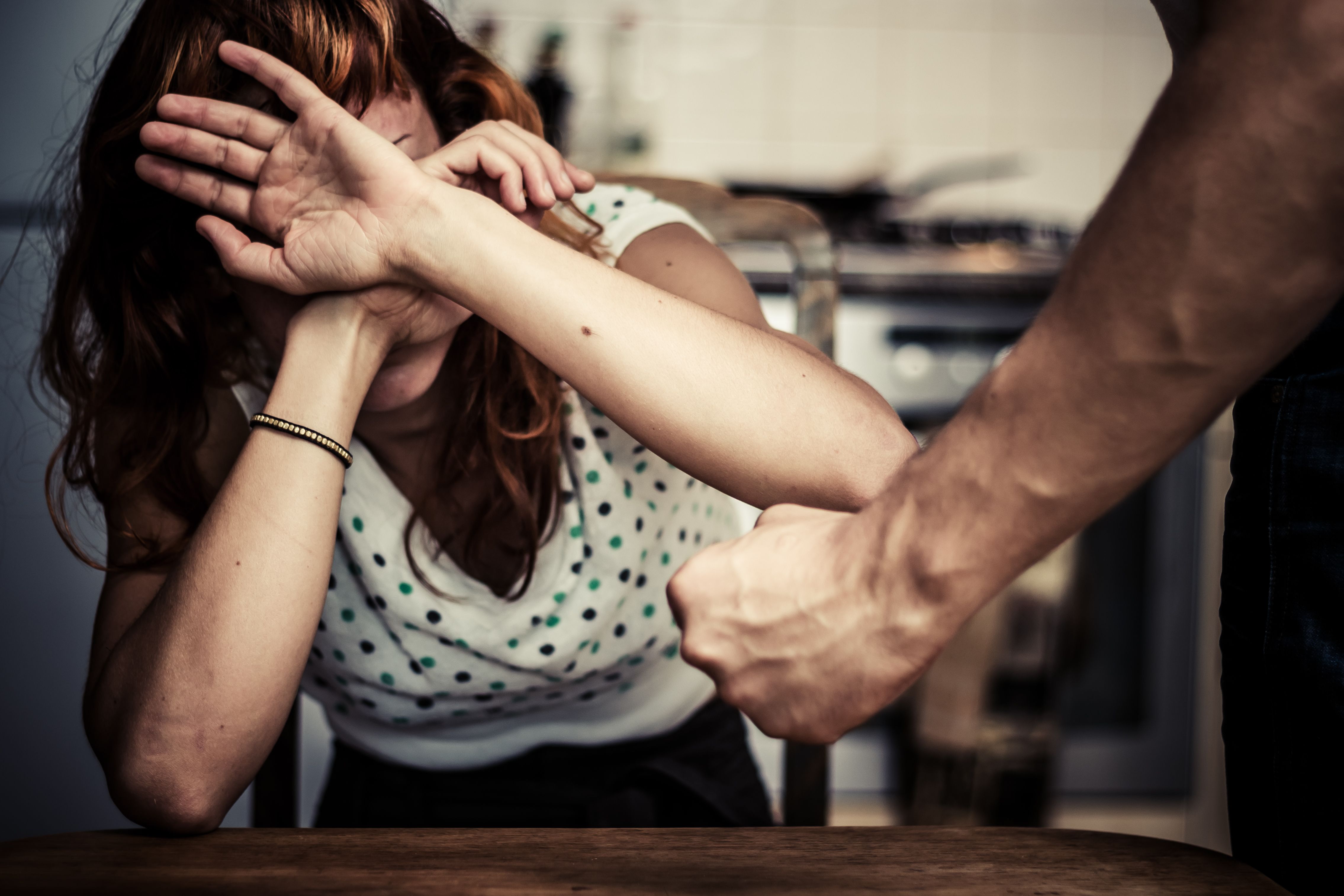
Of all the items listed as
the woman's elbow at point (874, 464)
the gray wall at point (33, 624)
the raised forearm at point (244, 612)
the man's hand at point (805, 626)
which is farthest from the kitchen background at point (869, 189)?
the man's hand at point (805, 626)

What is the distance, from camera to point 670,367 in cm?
53

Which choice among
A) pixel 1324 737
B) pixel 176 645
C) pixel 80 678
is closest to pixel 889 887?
pixel 1324 737

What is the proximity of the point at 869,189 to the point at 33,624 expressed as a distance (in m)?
1.66

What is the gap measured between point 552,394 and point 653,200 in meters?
0.21

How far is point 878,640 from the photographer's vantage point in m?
0.35

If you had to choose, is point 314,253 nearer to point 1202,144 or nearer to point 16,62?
point 1202,144

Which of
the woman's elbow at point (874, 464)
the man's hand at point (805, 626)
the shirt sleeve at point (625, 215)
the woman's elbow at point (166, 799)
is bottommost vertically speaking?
the woman's elbow at point (166, 799)

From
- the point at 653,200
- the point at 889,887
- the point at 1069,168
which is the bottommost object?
the point at 889,887

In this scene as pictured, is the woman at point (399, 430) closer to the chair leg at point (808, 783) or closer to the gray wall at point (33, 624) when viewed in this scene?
the chair leg at point (808, 783)

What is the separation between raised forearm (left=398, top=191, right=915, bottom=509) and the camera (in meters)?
0.52

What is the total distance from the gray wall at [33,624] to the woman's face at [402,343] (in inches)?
37.1

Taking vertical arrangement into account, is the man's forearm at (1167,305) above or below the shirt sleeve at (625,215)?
below

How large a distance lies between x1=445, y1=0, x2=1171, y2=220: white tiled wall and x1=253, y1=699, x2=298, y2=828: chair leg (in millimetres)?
1640

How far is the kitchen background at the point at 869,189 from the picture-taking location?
4.58 ft
